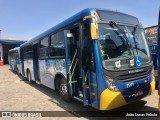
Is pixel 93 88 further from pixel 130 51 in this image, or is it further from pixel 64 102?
pixel 64 102

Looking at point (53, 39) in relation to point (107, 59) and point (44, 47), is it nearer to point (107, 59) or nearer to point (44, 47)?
point (44, 47)

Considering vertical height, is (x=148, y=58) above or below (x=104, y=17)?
below

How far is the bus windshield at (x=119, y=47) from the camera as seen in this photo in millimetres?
4992

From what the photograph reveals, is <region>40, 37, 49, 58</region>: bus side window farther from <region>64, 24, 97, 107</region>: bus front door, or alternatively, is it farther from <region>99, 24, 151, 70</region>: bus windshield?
<region>99, 24, 151, 70</region>: bus windshield

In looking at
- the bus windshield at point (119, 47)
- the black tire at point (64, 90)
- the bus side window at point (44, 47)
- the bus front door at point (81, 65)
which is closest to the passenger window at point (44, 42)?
the bus side window at point (44, 47)

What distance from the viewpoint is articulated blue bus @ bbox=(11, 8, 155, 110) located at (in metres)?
4.82

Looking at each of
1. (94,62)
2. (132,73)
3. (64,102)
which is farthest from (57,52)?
(132,73)

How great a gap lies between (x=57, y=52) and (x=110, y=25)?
2662mm

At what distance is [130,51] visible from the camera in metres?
5.32

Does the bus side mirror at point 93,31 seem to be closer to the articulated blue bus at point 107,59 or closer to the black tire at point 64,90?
the articulated blue bus at point 107,59

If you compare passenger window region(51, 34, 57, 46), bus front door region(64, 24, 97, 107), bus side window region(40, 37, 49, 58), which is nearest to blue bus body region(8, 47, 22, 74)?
bus side window region(40, 37, 49, 58)

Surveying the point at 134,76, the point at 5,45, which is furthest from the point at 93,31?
the point at 5,45

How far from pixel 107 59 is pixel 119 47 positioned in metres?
0.56

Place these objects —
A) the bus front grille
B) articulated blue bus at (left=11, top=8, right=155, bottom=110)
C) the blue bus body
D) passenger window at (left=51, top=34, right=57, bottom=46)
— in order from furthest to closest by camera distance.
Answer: the blue bus body, passenger window at (left=51, top=34, right=57, bottom=46), the bus front grille, articulated blue bus at (left=11, top=8, right=155, bottom=110)
